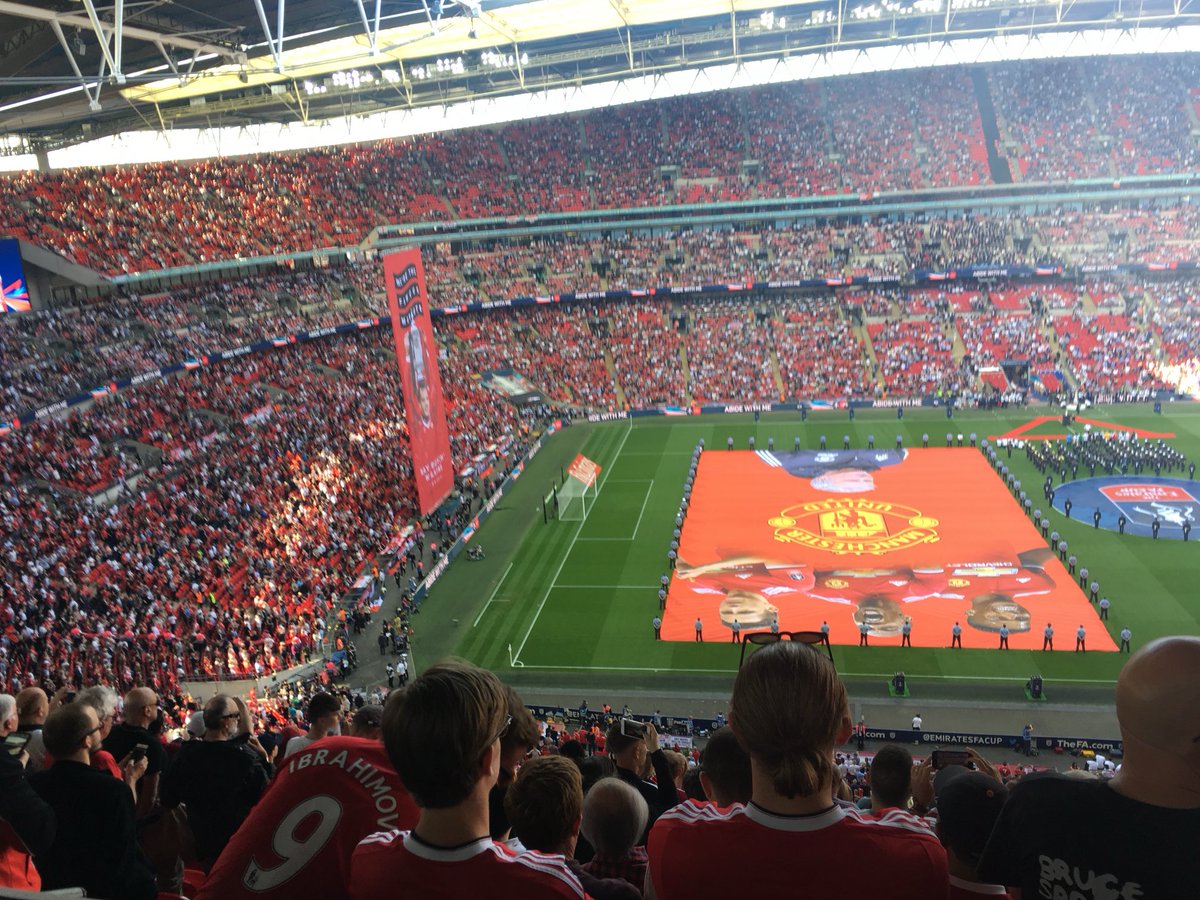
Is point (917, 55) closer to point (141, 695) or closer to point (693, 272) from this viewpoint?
point (693, 272)

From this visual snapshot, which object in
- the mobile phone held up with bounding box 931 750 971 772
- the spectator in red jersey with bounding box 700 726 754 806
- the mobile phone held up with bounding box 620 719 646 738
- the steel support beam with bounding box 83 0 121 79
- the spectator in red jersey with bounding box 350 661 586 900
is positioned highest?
the steel support beam with bounding box 83 0 121 79

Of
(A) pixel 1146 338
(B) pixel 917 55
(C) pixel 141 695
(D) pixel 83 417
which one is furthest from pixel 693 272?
(C) pixel 141 695

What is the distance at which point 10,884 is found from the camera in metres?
4.44

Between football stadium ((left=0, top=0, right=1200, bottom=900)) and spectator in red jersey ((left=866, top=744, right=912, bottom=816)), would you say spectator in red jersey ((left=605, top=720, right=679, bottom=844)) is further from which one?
spectator in red jersey ((left=866, top=744, right=912, bottom=816))

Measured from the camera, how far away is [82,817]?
479 cm

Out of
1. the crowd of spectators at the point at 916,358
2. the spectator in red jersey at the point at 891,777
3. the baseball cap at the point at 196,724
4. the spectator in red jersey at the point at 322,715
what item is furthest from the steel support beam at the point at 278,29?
the crowd of spectators at the point at 916,358

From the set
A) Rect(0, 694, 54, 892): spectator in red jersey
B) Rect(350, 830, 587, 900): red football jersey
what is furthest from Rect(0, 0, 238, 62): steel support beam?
Rect(350, 830, 587, 900): red football jersey

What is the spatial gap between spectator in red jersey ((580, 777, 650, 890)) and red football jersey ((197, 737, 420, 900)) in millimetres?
937

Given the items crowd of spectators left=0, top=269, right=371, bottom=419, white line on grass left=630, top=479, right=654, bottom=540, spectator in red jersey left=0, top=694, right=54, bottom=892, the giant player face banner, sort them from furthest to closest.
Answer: crowd of spectators left=0, top=269, right=371, bottom=419
white line on grass left=630, top=479, right=654, bottom=540
the giant player face banner
spectator in red jersey left=0, top=694, right=54, bottom=892

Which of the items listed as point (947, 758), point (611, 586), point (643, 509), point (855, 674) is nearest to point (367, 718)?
point (947, 758)

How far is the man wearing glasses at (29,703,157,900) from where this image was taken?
4785 mm

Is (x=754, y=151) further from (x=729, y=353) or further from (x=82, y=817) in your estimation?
(x=82, y=817)

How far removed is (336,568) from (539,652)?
7772mm

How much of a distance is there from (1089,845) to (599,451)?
4368 cm
